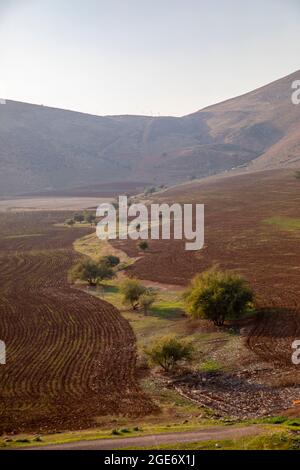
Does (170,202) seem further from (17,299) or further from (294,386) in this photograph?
(294,386)

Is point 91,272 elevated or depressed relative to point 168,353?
elevated

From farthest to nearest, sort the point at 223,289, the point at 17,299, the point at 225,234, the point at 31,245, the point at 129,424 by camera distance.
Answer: the point at 31,245 < the point at 225,234 < the point at 17,299 < the point at 223,289 < the point at 129,424

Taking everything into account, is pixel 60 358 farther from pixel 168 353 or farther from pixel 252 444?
pixel 252 444

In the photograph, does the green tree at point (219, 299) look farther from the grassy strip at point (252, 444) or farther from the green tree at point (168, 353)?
the grassy strip at point (252, 444)

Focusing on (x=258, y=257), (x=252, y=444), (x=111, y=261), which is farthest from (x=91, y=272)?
(x=252, y=444)

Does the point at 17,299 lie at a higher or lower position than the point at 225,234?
lower
